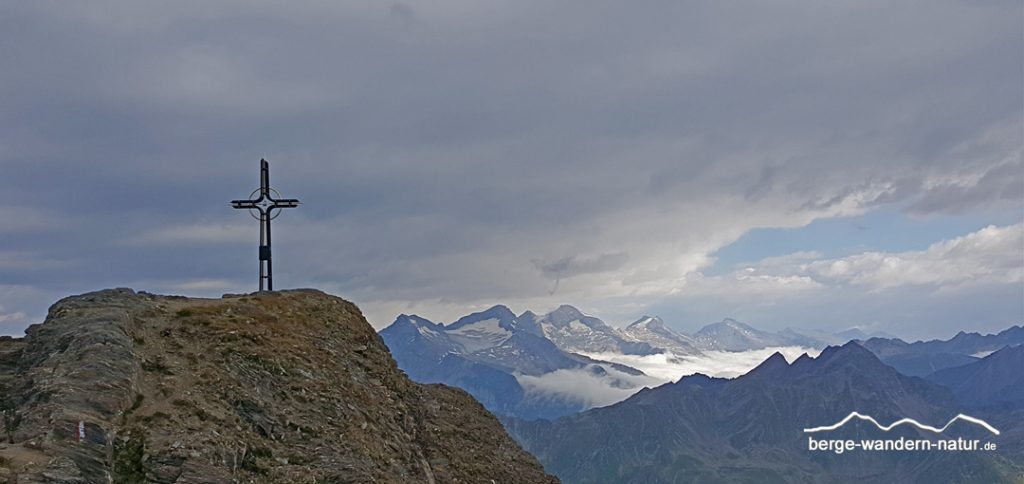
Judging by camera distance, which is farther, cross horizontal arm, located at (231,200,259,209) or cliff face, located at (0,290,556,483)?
cross horizontal arm, located at (231,200,259,209)

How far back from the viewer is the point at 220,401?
50.6 m

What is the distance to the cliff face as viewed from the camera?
43.7 meters

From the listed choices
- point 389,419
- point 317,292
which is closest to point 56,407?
point 389,419

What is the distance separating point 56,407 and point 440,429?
30.8 metres

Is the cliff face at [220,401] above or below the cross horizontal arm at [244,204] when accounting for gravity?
below

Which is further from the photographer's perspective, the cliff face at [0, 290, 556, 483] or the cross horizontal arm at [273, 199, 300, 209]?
the cross horizontal arm at [273, 199, 300, 209]

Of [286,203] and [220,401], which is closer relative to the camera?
[220,401]

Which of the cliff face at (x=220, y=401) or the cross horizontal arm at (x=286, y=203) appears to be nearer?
the cliff face at (x=220, y=401)

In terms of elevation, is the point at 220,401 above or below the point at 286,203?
below

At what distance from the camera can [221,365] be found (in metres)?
54.2

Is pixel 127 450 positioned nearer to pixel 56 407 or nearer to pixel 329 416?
pixel 56 407

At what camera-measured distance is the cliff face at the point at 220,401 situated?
43.7m

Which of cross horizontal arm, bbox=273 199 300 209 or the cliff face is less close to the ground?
cross horizontal arm, bbox=273 199 300 209

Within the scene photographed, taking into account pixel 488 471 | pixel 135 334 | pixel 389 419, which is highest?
pixel 135 334
